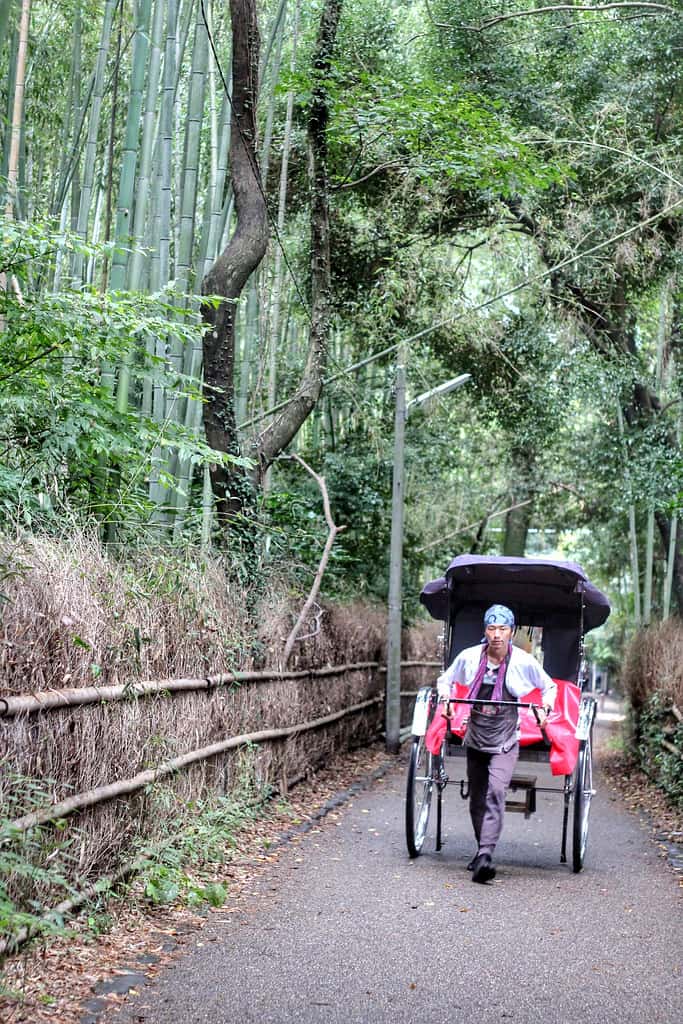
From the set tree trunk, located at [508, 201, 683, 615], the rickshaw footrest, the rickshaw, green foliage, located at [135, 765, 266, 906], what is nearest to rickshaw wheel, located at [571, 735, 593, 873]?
the rickshaw

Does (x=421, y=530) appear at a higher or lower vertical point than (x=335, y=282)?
lower

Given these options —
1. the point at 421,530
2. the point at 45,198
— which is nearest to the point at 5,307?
the point at 45,198

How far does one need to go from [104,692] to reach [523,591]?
462 centimetres

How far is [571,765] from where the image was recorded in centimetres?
773

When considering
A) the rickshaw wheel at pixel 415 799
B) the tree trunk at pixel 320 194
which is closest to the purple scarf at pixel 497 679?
the rickshaw wheel at pixel 415 799

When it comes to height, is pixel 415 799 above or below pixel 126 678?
below

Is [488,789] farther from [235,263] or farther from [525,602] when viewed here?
[235,263]

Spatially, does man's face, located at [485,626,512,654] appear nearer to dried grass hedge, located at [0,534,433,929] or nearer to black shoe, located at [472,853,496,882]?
black shoe, located at [472,853,496,882]

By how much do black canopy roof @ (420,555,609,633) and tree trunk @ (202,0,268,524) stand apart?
76.9 inches

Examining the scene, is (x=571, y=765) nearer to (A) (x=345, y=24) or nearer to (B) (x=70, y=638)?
(B) (x=70, y=638)

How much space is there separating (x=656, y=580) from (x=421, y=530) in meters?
5.40

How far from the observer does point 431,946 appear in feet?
18.1

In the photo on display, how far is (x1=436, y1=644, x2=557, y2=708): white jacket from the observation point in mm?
7691

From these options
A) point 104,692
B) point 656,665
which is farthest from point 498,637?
point 656,665
